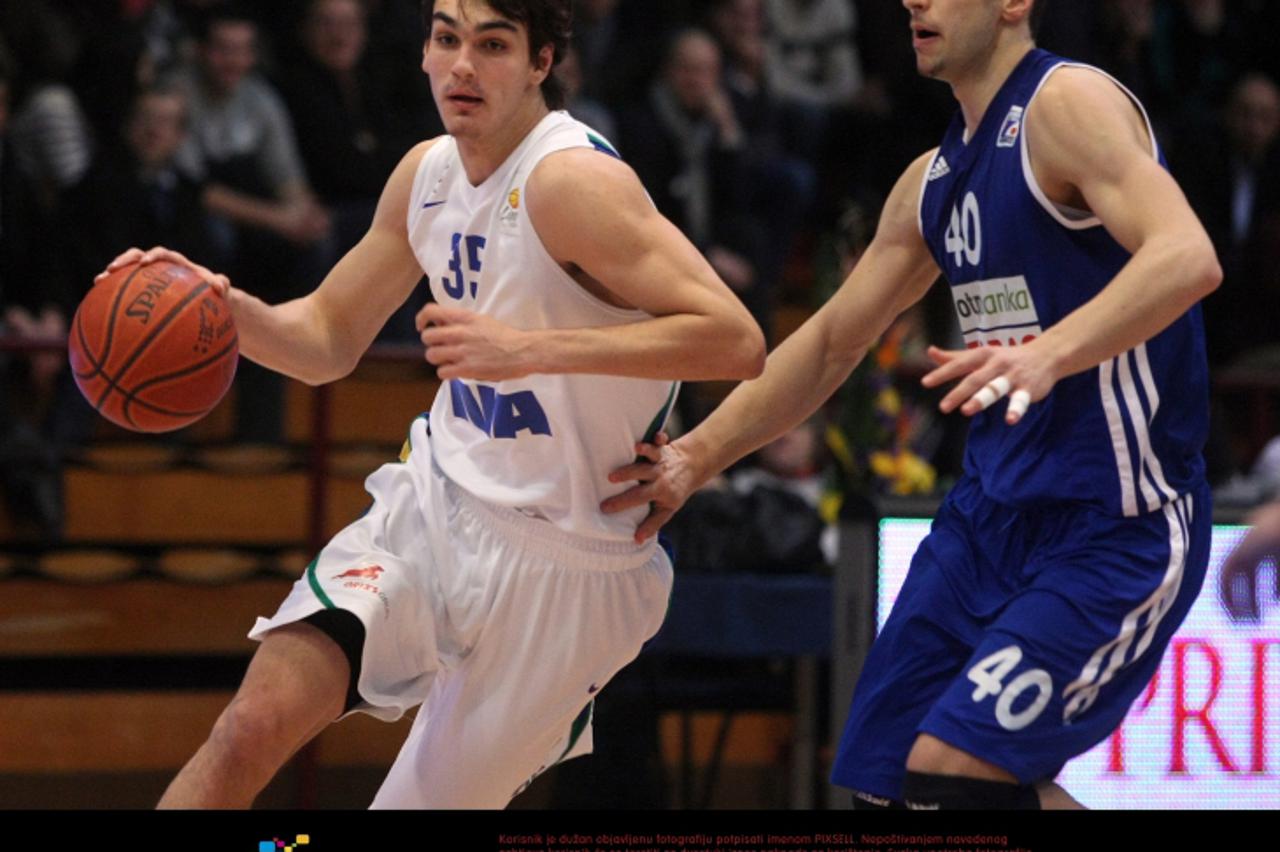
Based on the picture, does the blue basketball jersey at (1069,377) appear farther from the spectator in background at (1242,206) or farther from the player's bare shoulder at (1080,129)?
the spectator in background at (1242,206)

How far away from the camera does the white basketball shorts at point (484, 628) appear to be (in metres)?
4.12

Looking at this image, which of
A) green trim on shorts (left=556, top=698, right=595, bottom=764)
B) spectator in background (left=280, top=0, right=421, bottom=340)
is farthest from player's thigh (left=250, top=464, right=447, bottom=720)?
spectator in background (left=280, top=0, right=421, bottom=340)

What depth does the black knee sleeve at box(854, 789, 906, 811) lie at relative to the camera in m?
3.86

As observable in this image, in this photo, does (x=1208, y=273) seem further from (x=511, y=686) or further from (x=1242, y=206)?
(x=1242, y=206)

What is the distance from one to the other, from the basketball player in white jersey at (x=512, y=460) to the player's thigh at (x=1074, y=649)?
32.8 inches

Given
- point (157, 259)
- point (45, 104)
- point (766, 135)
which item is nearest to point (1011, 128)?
point (157, 259)

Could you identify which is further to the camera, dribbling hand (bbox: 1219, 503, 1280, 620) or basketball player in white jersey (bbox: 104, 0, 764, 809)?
basketball player in white jersey (bbox: 104, 0, 764, 809)

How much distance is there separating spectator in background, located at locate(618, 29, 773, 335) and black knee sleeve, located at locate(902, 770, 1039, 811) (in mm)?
5267

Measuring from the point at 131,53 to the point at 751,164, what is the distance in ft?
10.1

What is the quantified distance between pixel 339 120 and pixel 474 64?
472 centimetres

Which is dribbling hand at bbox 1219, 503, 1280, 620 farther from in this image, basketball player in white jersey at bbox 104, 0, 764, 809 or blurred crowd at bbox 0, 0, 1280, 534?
blurred crowd at bbox 0, 0, 1280, 534

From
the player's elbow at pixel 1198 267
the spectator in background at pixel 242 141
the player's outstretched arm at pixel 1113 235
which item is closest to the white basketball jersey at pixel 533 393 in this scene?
the player's outstretched arm at pixel 1113 235

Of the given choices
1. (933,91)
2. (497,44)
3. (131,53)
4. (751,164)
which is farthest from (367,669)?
(933,91)

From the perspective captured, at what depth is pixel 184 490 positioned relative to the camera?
778cm
